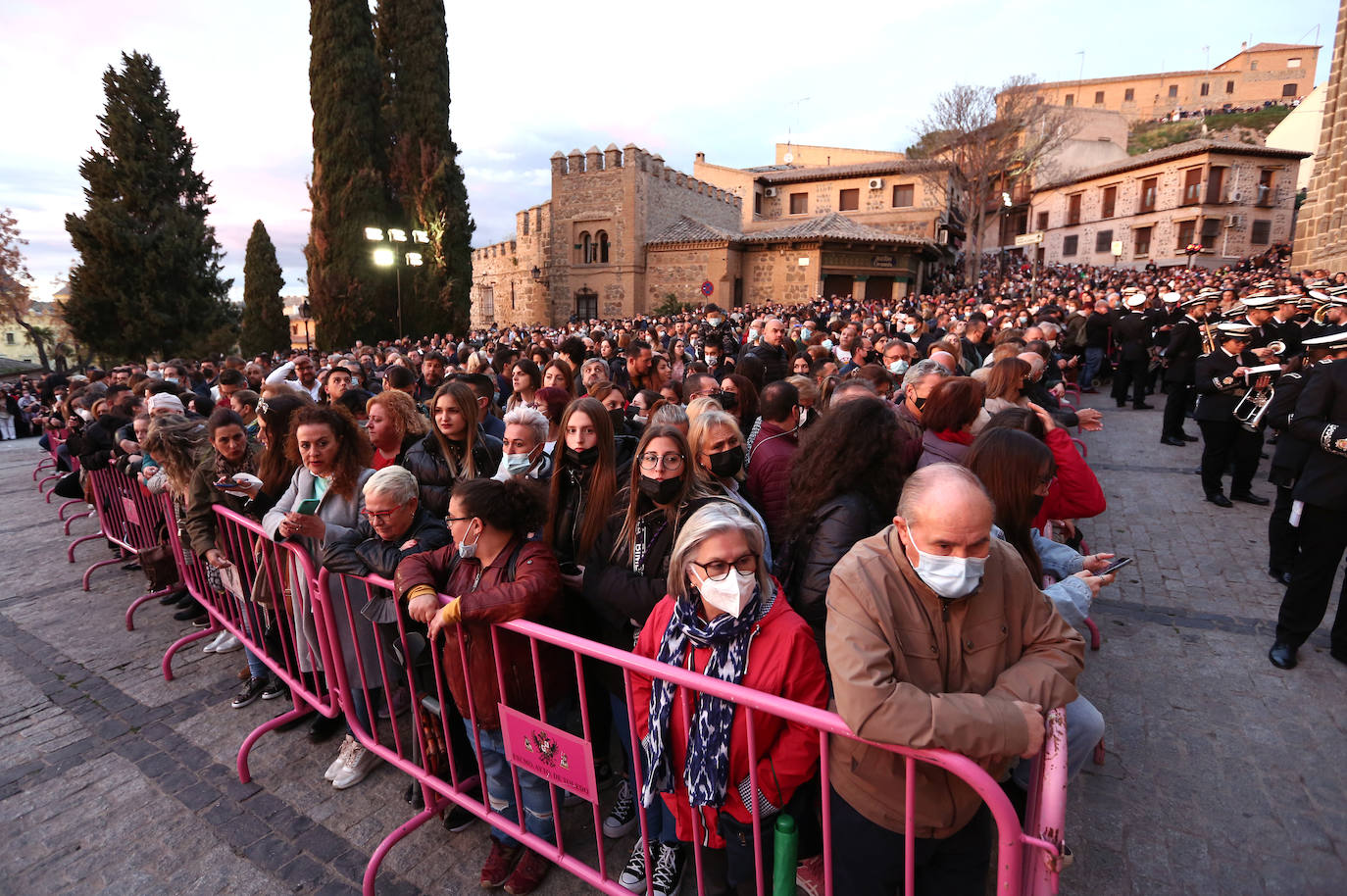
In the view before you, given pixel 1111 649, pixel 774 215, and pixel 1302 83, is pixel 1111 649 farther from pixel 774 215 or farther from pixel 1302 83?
pixel 1302 83

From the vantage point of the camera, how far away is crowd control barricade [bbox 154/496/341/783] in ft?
10.2

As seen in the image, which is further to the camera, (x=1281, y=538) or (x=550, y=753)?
(x=1281, y=538)

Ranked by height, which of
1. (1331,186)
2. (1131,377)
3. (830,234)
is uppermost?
(830,234)

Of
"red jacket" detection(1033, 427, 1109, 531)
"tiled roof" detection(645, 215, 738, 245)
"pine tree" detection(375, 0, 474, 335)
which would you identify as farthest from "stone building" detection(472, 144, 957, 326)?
"red jacket" detection(1033, 427, 1109, 531)

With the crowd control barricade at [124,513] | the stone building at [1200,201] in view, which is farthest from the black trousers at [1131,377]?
the stone building at [1200,201]

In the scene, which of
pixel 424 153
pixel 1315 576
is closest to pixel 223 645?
pixel 1315 576

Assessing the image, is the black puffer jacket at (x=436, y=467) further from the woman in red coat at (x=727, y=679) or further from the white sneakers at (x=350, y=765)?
the woman in red coat at (x=727, y=679)

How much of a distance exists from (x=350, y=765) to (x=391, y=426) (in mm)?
1996

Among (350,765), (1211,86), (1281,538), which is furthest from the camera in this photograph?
(1211,86)

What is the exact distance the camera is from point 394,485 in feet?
9.25

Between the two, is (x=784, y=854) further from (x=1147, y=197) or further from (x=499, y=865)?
(x=1147, y=197)

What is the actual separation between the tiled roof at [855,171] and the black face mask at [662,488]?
117 feet

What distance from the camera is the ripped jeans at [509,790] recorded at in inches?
99.4

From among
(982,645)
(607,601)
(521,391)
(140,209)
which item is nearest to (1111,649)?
(982,645)
